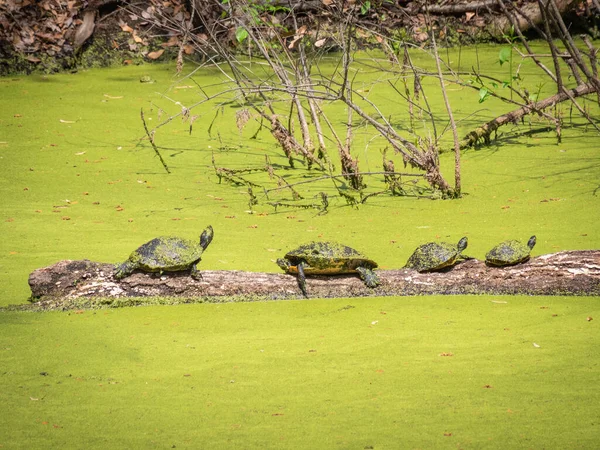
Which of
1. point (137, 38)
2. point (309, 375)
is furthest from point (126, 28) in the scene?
point (309, 375)

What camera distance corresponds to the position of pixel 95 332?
3.56 m

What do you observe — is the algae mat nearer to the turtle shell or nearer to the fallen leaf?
the turtle shell

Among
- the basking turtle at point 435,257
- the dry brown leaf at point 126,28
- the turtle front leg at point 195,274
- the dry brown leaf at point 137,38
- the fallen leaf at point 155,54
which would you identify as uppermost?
the dry brown leaf at point 126,28

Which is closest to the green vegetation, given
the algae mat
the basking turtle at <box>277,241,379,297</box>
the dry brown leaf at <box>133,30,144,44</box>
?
the algae mat

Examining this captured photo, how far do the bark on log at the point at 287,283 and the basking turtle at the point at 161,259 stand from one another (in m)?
0.07

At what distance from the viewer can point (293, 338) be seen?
137 inches

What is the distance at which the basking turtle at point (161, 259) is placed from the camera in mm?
3814

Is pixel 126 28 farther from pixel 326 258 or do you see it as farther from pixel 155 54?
pixel 326 258

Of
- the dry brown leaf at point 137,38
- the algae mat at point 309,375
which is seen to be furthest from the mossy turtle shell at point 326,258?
Result: the dry brown leaf at point 137,38

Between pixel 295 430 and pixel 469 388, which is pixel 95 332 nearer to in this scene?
pixel 295 430

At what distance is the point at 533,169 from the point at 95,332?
4356mm

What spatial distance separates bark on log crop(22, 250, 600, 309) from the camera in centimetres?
385

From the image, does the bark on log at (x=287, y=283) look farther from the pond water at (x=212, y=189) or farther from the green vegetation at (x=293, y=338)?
the pond water at (x=212, y=189)

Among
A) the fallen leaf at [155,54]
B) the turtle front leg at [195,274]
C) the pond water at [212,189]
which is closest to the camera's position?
the turtle front leg at [195,274]
